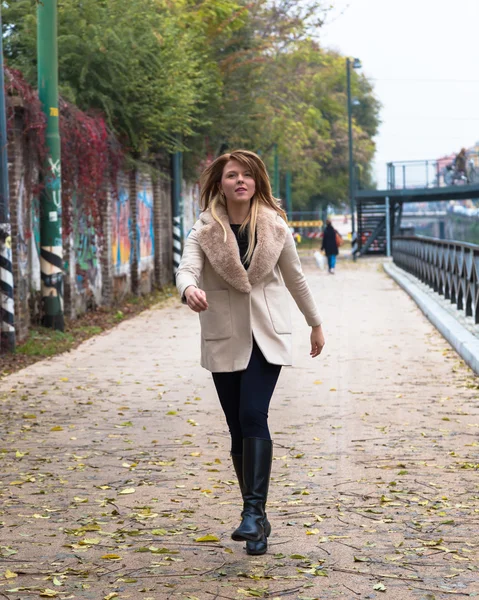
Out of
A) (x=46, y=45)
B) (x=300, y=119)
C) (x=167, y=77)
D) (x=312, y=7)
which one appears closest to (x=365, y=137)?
(x=300, y=119)

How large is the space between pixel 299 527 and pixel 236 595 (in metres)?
1.16

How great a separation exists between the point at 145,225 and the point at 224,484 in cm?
1887

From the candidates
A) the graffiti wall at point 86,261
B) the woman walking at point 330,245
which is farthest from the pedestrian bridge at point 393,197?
the graffiti wall at point 86,261

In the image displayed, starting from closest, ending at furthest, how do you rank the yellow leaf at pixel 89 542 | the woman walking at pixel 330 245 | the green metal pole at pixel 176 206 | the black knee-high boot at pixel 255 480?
the black knee-high boot at pixel 255 480
the yellow leaf at pixel 89 542
the green metal pole at pixel 176 206
the woman walking at pixel 330 245

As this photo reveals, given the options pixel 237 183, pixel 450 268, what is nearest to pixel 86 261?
pixel 450 268

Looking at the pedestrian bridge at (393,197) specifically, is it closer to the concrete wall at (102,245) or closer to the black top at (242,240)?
the concrete wall at (102,245)

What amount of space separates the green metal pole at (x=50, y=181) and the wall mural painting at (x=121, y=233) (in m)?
5.41

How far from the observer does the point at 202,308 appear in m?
5.10

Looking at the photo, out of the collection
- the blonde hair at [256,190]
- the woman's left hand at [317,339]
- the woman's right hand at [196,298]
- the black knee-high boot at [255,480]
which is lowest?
the black knee-high boot at [255,480]

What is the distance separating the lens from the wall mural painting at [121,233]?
2166cm

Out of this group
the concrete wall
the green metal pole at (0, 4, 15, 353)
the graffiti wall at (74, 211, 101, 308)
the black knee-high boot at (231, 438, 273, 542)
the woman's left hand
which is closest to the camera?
the black knee-high boot at (231, 438, 273, 542)

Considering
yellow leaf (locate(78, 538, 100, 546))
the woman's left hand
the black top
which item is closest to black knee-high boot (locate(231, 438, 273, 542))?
the woman's left hand

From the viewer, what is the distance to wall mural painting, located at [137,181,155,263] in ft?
81.0

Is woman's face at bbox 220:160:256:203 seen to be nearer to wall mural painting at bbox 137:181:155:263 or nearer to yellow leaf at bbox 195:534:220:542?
yellow leaf at bbox 195:534:220:542
